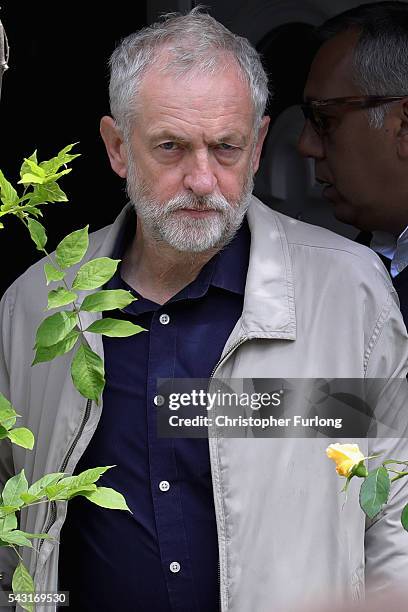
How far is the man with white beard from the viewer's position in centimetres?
241

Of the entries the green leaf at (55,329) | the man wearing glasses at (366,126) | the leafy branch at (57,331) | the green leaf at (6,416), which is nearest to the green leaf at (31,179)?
the leafy branch at (57,331)

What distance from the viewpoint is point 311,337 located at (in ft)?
8.16

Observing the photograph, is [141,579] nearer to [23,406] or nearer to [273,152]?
[23,406]

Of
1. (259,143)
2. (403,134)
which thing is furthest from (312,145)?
(259,143)

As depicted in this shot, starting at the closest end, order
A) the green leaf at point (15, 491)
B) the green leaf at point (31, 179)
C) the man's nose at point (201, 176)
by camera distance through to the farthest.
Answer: the green leaf at point (31, 179), the green leaf at point (15, 491), the man's nose at point (201, 176)

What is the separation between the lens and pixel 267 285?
99.3 inches

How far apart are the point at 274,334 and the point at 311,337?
9cm

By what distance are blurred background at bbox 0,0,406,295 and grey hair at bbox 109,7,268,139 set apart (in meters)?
1.44

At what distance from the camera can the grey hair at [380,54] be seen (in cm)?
316

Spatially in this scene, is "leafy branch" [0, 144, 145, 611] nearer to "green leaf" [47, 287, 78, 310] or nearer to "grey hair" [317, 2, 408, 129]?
"green leaf" [47, 287, 78, 310]

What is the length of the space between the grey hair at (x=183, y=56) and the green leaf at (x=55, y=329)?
35.3 inches

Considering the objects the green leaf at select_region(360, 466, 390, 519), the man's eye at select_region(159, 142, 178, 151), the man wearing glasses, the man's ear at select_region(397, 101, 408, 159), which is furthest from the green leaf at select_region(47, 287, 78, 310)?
the man's ear at select_region(397, 101, 408, 159)

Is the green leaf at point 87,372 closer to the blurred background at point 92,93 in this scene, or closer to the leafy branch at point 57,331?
the leafy branch at point 57,331

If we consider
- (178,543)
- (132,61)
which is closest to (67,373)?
(178,543)
